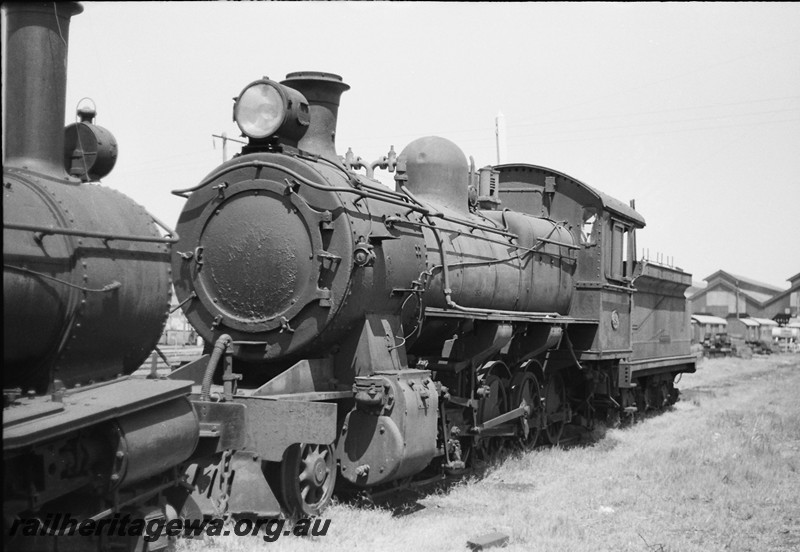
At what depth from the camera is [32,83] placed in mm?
5273

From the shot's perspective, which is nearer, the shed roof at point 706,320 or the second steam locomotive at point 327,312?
the second steam locomotive at point 327,312

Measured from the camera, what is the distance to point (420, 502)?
8547 millimetres

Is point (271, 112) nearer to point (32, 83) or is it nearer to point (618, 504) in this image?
point (32, 83)

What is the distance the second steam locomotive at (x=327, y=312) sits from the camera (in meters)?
6.82

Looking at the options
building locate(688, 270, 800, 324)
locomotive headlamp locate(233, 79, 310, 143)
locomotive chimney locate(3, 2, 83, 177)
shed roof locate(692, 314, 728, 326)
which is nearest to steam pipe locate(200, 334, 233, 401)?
locomotive headlamp locate(233, 79, 310, 143)

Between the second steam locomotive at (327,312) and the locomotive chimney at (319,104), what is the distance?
14 millimetres

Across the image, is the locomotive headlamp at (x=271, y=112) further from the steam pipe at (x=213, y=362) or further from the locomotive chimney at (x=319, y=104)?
the steam pipe at (x=213, y=362)

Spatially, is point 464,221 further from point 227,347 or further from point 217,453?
point 217,453

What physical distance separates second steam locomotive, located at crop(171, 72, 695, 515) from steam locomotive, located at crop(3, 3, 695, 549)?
2 cm

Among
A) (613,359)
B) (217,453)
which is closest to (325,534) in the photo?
(217,453)

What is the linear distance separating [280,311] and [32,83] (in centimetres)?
296

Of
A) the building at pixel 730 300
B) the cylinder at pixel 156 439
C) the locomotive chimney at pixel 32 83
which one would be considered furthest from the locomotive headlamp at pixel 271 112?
the building at pixel 730 300

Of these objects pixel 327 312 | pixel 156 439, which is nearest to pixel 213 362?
pixel 327 312

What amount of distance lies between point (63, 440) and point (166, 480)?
118 cm
